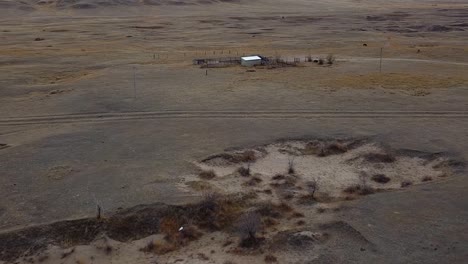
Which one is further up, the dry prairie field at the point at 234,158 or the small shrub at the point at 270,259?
the dry prairie field at the point at 234,158

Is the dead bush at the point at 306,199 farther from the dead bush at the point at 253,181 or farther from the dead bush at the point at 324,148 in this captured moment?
the dead bush at the point at 324,148

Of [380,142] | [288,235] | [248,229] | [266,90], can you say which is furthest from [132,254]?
[266,90]

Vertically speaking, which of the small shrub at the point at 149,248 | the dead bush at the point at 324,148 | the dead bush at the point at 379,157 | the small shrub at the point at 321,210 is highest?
the dead bush at the point at 324,148

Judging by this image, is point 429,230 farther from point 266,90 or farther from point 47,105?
point 47,105

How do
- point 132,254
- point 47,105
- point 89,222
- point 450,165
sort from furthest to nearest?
point 47,105 < point 450,165 < point 89,222 < point 132,254

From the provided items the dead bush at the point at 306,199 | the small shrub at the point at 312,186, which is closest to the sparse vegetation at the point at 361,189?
the small shrub at the point at 312,186
